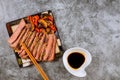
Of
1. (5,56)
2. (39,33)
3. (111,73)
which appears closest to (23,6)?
(39,33)

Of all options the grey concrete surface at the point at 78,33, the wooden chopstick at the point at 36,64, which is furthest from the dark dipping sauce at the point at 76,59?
the wooden chopstick at the point at 36,64

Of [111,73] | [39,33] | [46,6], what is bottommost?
[111,73]

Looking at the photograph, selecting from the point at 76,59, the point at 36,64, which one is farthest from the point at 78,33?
the point at 36,64

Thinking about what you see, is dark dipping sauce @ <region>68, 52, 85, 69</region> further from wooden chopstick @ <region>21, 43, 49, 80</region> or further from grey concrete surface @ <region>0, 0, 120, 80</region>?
wooden chopstick @ <region>21, 43, 49, 80</region>

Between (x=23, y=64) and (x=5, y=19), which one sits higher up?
(x=5, y=19)

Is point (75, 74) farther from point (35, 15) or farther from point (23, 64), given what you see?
point (35, 15)

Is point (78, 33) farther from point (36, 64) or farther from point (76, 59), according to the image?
point (36, 64)
